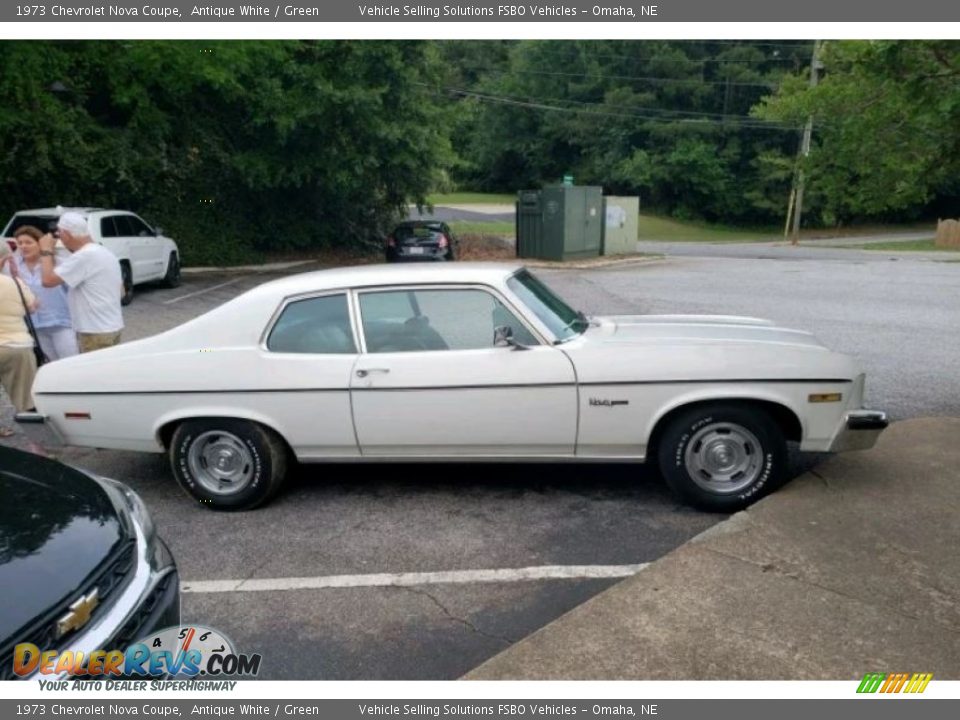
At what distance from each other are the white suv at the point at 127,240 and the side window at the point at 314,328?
909 centimetres

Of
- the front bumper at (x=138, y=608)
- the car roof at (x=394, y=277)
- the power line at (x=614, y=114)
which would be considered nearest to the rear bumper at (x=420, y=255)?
the car roof at (x=394, y=277)

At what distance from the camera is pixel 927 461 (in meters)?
5.56

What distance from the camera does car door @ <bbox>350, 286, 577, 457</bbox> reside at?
482 cm

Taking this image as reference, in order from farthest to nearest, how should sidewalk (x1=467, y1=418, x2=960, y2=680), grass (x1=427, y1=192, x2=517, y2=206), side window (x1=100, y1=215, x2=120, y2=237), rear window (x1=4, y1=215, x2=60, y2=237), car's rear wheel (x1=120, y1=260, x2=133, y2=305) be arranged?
grass (x1=427, y1=192, x2=517, y2=206) → car's rear wheel (x1=120, y1=260, x2=133, y2=305) → side window (x1=100, y1=215, x2=120, y2=237) → rear window (x1=4, y1=215, x2=60, y2=237) → sidewalk (x1=467, y1=418, x2=960, y2=680)

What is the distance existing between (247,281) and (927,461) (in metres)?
15.8

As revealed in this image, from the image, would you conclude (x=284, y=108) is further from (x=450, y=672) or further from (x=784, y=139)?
(x=784, y=139)

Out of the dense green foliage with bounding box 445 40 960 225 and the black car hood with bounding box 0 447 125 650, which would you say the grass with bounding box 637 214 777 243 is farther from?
the black car hood with bounding box 0 447 125 650

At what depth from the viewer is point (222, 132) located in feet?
68.1

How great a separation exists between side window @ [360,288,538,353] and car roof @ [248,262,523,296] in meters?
0.08

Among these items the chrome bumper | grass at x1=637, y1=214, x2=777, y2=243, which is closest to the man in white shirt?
the chrome bumper

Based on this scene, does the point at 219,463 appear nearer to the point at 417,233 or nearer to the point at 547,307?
the point at 547,307

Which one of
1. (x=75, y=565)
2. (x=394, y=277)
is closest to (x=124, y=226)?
(x=394, y=277)

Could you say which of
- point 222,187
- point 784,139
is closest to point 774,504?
point 222,187

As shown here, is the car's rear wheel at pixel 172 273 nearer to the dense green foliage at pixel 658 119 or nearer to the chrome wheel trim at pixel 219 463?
the chrome wheel trim at pixel 219 463
